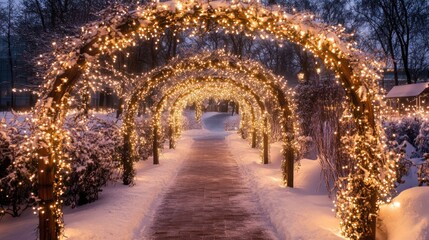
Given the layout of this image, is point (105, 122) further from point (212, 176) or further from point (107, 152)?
point (212, 176)

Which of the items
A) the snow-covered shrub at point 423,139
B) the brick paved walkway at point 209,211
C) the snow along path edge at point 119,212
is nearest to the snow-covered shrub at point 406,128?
the snow-covered shrub at point 423,139

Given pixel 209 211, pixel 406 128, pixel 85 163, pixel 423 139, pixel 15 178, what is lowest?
pixel 209 211

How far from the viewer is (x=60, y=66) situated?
5488mm

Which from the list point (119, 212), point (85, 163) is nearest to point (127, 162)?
point (85, 163)

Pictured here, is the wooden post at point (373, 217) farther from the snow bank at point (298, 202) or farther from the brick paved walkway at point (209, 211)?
the brick paved walkway at point (209, 211)

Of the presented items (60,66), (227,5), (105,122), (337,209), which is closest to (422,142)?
(337,209)

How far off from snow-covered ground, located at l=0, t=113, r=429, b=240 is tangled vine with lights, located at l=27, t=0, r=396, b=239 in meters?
0.39

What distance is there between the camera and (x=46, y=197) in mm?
5480

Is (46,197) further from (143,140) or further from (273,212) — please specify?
(143,140)

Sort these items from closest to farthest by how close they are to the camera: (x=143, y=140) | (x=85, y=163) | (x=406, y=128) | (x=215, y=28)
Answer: (x=215, y=28) < (x=85, y=163) < (x=406, y=128) < (x=143, y=140)

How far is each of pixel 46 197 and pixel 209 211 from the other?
3.55 meters

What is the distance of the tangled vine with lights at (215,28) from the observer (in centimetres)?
545

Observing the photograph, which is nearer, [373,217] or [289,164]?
[373,217]

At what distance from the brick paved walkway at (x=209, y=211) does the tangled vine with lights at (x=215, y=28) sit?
1657 millimetres
